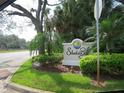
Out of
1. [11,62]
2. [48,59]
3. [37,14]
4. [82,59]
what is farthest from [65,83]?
[11,62]

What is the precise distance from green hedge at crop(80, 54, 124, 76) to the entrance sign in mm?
2607

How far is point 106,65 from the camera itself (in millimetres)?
10500

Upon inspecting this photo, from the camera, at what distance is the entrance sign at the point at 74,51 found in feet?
44.7

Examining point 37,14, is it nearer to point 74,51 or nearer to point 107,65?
point 74,51

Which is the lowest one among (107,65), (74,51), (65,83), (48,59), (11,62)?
(65,83)

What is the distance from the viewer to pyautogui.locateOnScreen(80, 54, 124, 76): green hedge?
34.4 feet

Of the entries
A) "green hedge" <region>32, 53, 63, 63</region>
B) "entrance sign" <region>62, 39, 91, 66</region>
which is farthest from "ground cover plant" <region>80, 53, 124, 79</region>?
"green hedge" <region>32, 53, 63, 63</region>

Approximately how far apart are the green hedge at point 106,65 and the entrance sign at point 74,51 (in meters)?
2.61

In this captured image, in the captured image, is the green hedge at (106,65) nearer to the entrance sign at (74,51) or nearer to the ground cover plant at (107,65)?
the ground cover plant at (107,65)

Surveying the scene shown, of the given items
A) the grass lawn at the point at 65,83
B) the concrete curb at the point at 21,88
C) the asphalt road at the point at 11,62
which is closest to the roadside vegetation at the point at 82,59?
the grass lawn at the point at 65,83

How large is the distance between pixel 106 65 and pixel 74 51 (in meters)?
3.69

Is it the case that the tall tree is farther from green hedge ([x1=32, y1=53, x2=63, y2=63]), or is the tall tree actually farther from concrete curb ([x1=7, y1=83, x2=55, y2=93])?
concrete curb ([x1=7, y1=83, x2=55, y2=93])

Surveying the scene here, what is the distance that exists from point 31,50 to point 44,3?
16.1 ft

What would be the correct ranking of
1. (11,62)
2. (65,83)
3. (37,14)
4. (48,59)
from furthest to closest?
(11,62) → (37,14) → (48,59) → (65,83)
